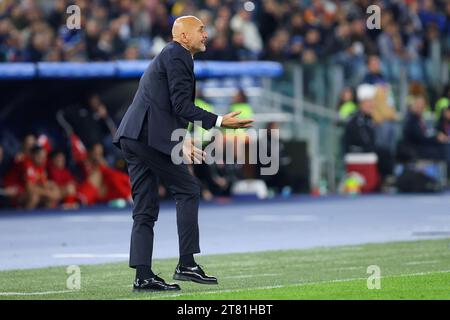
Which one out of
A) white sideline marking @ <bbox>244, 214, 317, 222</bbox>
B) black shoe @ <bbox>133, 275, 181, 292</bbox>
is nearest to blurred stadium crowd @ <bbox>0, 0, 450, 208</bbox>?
white sideline marking @ <bbox>244, 214, 317, 222</bbox>

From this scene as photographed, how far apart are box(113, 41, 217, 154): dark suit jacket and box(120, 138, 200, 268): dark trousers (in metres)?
0.12

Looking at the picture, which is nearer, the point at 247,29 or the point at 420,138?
the point at 420,138

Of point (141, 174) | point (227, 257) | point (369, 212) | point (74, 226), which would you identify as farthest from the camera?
point (369, 212)

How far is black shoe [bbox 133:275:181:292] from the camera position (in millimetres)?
11352

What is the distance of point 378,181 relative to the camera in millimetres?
29969

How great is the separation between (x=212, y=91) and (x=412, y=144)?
14.9 ft

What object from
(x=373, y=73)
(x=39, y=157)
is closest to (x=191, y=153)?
(x=39, y=157)

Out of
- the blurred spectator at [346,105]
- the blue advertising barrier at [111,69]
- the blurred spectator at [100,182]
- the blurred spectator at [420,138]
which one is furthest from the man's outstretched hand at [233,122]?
the blurred spectator at [420,138]

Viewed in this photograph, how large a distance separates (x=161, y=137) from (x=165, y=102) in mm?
293

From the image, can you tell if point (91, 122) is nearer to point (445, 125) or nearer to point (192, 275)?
point (445, 125)

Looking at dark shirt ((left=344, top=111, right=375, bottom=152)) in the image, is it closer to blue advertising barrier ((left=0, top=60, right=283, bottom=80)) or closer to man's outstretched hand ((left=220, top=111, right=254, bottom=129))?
blue advertising barrier ((left=0, top=60, right=283, bottom=80))

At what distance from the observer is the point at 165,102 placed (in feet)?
38.0
